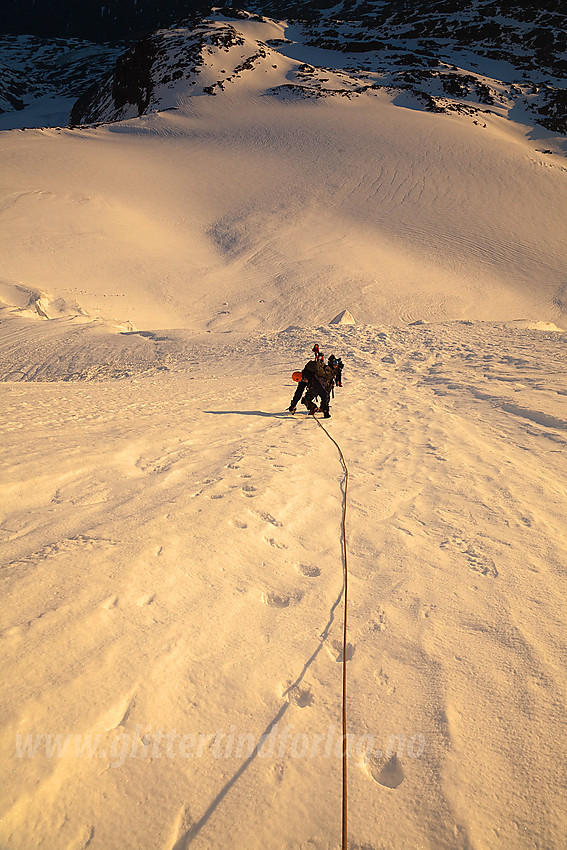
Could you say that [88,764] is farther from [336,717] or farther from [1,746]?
[336,717]

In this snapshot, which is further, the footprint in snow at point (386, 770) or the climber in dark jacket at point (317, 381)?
the climber in dark jacket at point (317, 381)

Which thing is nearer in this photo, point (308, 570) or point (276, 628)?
point (276, 628)

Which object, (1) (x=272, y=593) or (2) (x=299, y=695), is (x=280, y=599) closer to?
(1) (x=272, y=593)

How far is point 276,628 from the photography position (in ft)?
8.94

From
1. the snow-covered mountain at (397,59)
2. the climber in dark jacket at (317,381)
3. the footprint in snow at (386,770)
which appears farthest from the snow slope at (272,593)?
the snow-covered mountain at (397,59)

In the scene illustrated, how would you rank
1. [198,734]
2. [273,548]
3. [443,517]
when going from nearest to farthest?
1. [198,734]
2. [273,548]
3. [443,517]

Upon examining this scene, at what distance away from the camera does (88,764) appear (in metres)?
1.93

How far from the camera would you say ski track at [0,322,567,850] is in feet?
6.14

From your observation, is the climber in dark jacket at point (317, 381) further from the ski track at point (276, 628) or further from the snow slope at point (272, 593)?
the ski track at point (276, 628)

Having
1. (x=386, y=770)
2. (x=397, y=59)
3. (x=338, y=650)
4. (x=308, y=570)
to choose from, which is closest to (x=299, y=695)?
(x=338, y=650)

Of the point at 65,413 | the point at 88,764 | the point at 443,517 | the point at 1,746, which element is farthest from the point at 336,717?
the point at 65,413

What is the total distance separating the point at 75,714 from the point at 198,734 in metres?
0.58

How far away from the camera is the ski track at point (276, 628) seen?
187 cm

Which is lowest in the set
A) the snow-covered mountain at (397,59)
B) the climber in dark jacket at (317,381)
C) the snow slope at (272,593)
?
the snow slope at (272,593)
